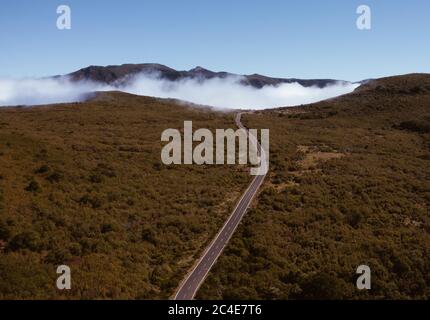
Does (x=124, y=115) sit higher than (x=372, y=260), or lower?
higher

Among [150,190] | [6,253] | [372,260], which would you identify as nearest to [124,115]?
[150,190]

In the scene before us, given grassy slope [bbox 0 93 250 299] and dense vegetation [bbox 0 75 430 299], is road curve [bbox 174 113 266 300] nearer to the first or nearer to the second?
dense vegetation [bbox 0 75 430 299]

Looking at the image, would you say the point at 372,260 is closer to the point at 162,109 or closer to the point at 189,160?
the point at 189,160

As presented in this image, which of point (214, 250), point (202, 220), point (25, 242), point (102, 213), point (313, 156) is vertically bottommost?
point (214, 250)

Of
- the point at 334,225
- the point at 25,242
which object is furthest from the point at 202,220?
the point at 25,242

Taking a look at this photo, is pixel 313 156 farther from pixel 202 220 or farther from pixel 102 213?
pixel 102 213

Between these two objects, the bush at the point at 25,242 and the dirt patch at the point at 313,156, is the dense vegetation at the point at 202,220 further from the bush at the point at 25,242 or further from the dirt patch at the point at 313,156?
the dirt patch at the point at 313,156

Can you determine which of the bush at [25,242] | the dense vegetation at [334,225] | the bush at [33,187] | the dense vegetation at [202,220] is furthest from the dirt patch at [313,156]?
the bush at [25,242]
